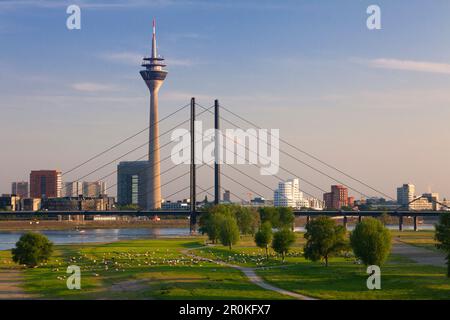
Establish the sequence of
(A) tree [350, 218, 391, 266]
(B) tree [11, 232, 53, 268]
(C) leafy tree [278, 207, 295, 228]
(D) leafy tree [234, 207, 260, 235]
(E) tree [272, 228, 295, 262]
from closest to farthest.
A: 1. (A) tree [350, 218, 391, 266]
2. (B) tree [11, 232, 53, 268]
3. (E) tree [272, 228, 295, 262]
4. (D) leafy tree [234, 207, 260, 235]
5. (C) leafy tree [278, 207, 295, 228]

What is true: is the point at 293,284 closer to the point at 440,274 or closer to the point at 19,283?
the point at 440,274

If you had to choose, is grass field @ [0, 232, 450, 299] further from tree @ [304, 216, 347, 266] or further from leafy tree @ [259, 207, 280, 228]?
leafy tree @ [259, 207, 280, 228]

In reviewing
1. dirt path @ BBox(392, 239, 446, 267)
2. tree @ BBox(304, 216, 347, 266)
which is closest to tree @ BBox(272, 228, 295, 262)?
tree @ BBox(304, 216, 347, 266)

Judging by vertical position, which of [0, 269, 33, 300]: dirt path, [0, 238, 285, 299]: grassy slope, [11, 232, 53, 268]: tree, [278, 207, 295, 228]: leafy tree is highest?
[278, 207, 295, 228]: leafy tree

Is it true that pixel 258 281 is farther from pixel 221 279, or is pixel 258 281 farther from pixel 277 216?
pixel 277 216
